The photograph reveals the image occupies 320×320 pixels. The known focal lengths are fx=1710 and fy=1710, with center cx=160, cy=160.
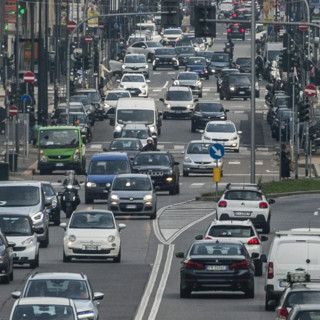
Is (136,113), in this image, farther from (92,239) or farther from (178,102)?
(92,239)

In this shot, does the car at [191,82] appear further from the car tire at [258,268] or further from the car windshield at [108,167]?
the car tire at [258,268]

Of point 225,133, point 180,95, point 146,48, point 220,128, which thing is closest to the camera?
point 220,128

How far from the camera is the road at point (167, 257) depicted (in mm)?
31578

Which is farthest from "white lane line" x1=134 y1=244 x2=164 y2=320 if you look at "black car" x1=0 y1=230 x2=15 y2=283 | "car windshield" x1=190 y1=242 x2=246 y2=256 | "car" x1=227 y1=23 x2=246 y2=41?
"car" x1=227 y1=23 x2=246 y2=41

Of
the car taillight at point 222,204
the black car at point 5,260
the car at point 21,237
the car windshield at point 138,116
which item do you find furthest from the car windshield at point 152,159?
the black car at point 5,260

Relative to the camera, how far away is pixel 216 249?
Result: 33.4m

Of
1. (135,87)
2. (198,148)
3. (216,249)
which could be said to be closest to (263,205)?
(216,249)

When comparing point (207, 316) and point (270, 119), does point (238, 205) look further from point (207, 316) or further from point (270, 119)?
point (270, 119)

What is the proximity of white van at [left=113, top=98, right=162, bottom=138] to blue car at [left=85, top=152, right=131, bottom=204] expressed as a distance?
17.9 m

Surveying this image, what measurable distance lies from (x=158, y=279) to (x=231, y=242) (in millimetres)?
4002

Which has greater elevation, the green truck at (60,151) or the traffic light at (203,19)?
the traffic light at (203,19)

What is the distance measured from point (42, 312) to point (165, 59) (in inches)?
4046

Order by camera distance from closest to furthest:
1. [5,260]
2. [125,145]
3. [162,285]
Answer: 1. [5,260]
2. [162,285]
3. [125,145]

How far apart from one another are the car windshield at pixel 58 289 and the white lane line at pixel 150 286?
3.09m
